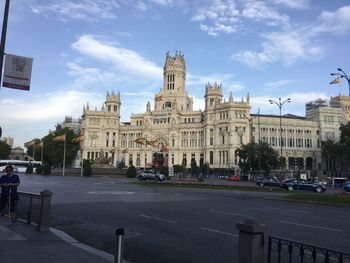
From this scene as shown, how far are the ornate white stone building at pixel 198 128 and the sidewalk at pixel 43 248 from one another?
355ft

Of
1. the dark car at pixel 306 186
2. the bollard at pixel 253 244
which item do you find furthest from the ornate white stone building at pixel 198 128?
the bollard at pixel 253 244

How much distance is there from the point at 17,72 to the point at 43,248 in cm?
514

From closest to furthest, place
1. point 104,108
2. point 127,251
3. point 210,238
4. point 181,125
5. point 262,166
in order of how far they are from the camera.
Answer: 1. point 127,251
2. point 210,238
3. point 262,166
4. point 181,125
5. point 104,108

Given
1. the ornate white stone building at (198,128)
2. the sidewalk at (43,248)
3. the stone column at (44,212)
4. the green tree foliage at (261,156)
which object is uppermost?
the ornate white stone building at (198,128)

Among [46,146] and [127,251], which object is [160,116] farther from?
[127,251]

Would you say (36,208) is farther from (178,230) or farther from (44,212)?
(178,230)

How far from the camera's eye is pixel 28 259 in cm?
813

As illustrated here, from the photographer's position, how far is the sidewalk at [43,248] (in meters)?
8.25

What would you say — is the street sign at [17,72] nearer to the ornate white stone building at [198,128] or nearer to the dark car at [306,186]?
the dark car at [306,186]

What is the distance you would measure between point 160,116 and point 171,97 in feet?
29.4

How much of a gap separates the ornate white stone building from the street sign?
354ft

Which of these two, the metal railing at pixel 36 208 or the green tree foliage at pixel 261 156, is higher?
the green tree foliage at pixel 261 156

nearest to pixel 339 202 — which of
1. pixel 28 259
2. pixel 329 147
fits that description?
pixel 28 259

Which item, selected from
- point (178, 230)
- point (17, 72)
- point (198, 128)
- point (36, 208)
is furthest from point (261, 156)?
point (17, 72)
